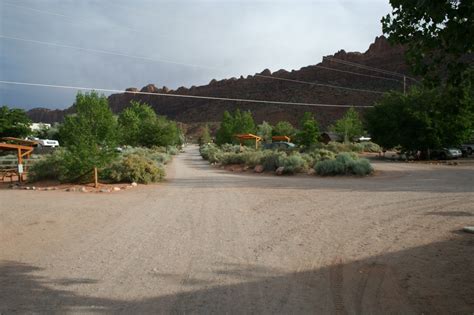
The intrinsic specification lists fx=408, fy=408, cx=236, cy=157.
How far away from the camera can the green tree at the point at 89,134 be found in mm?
16703

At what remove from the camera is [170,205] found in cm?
1145

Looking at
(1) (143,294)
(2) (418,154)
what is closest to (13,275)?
(1) (143,294)

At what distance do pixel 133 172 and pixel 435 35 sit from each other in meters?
14.8

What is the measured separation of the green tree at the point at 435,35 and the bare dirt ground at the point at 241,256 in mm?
2557

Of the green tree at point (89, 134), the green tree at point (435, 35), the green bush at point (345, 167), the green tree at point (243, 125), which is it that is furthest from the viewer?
the green tree at point (243, 125)

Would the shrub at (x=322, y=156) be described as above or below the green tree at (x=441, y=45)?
below

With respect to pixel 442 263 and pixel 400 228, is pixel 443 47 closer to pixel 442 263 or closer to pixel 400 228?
pixel 442 263

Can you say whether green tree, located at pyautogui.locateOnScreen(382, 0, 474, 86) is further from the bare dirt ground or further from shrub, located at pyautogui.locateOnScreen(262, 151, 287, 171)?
shrub, located at pyautogui.locateOnScreen(262, 151, 287, 171)

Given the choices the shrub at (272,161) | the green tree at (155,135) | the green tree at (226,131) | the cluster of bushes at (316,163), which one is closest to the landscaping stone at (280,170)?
the cluster of bushes at (316,163)

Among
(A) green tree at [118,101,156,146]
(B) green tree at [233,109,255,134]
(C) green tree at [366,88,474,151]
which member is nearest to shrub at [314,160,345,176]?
(C) green tree at [366,88,474,151]

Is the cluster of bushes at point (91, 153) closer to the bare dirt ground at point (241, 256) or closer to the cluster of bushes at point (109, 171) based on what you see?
the cluster of bushes at point (109, 171)

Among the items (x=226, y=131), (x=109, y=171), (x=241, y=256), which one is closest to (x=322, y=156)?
(x=109, y=171)

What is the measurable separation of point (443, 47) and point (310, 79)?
129 m

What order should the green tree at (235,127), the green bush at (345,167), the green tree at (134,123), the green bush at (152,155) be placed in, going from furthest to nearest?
the green tree at (235,127) < the green tree at (134,123) < the green bush at (152,155) < the green bush at (345,167)
